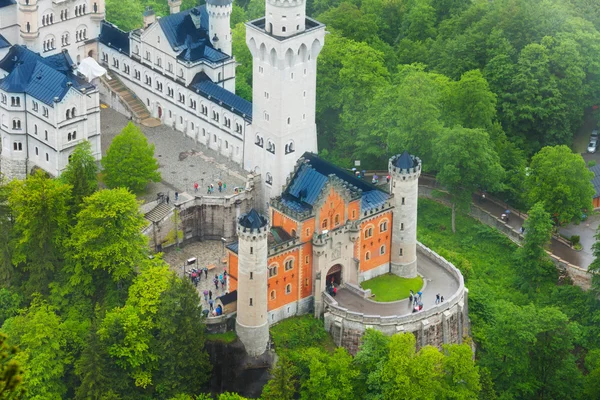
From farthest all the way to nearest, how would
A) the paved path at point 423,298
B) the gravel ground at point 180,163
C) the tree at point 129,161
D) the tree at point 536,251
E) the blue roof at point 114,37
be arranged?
the blue roof at point 114,37 < the gravel ground at point 180,163 < the tree at point 536,251 < the tree at point 129,161 < the paved path at point 423,298

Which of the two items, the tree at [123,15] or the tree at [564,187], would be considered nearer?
the tree at [564,187]

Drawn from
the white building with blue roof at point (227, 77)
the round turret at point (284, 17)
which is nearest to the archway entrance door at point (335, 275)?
the white building with blue roof at point (227, 77)

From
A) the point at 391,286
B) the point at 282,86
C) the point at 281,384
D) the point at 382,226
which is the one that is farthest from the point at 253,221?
the point at 391,286

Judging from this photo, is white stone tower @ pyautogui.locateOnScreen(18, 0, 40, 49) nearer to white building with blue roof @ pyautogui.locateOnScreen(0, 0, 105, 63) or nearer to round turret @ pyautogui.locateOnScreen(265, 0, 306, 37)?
white building with blue roof @ pyautogui.locateOnScreen(0, 0, 105, 63)

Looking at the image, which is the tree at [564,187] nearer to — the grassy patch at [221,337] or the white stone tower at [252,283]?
the white stone tower at [252,283]

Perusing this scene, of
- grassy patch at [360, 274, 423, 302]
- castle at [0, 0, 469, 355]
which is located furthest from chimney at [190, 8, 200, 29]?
grassy patch at [360, 274, 423, 302]

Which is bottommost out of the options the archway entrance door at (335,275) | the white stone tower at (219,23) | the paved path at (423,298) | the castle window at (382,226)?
the paved path at (423,298)
